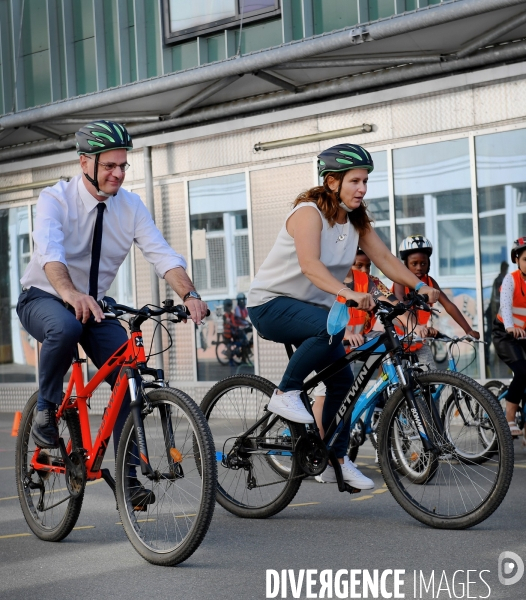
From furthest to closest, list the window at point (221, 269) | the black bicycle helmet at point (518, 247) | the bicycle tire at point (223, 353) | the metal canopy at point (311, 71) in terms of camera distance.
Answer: the bicycle tire at point (223, 353) → the window at point (221, 269) → the metal canopy at point (311, 71) → the black bicycle helmet at point (518, 247)

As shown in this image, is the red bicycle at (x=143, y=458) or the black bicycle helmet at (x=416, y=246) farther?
the black bicycle helmet at (x=416, y=246)

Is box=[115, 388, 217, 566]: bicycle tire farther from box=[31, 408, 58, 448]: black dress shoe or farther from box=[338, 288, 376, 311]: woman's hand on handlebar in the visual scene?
box=[338, 288, 376, 311]: woman's hand on handlebar

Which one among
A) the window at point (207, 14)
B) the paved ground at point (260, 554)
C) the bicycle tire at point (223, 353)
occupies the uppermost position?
the window at point (207, 14)

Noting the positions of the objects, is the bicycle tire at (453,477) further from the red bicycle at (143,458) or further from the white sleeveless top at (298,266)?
the red bicycle at (143,458)

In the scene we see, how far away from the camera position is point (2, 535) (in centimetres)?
598

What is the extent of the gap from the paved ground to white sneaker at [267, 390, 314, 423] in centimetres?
59

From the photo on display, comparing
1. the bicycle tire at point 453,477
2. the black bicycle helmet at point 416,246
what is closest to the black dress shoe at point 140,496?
the bicycle tire at point 453,477

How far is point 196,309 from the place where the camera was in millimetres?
A: 5141

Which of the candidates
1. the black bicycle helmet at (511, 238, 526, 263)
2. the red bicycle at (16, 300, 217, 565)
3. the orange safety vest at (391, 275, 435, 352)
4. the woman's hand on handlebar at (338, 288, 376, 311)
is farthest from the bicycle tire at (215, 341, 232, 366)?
the woman's hand on handlebar at (338, 288, 376, 311)

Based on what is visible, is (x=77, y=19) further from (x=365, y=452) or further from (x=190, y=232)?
(x=365, y=452)

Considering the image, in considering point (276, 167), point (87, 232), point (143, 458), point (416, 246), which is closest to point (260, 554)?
point (143, 458)

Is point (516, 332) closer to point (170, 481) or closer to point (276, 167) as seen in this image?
point (170, 481)

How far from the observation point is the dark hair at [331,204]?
5.85m

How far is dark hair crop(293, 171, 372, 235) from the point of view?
19.2ft
